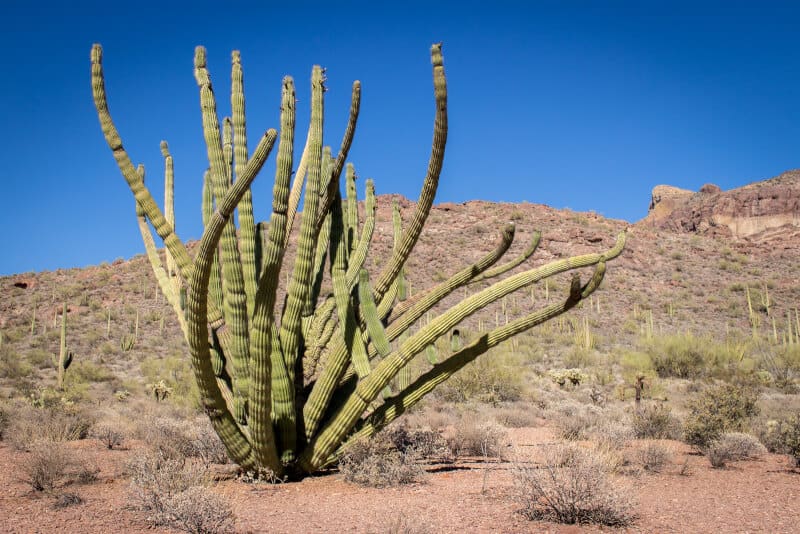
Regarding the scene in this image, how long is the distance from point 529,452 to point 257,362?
4.74 meters

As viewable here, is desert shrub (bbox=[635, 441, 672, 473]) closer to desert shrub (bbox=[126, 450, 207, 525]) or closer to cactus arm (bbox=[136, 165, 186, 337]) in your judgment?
desert shrub (bbox=[126, 450, 207, 525])

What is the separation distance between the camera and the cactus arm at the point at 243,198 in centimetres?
653

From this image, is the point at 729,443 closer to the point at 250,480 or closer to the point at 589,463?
the point at 589,463

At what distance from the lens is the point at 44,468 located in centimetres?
680

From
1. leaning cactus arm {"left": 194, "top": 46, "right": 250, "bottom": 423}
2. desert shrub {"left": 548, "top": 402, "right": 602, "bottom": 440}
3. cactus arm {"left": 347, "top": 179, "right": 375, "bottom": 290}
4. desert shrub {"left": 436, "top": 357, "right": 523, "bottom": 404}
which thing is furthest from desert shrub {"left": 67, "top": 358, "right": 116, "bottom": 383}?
leaning cactus arm {"left": 194, "top": 46, "right": 250, "bottom": 423}

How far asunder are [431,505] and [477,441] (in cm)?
348

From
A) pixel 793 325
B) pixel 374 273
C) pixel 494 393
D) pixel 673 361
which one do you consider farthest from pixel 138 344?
pixel 793 325

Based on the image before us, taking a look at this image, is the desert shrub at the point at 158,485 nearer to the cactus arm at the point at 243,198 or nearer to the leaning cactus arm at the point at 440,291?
the cactus arm at the point at 243,198

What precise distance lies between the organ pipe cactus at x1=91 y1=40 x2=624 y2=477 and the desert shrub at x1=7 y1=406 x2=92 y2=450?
3.72 m

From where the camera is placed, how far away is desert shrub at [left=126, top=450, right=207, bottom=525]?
5445 mm

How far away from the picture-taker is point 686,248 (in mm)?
47656

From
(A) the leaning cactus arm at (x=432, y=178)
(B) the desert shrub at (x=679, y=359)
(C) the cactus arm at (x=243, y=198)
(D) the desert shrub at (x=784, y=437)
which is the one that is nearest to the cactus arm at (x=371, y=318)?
(A) the leaning cactus arm at (x=432, y=178)

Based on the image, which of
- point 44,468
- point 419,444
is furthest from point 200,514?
point 419,444

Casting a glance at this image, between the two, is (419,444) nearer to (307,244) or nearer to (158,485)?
(307,244)
